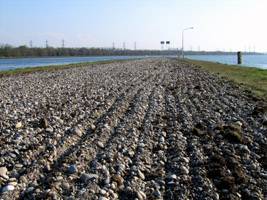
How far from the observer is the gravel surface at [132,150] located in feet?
24.8

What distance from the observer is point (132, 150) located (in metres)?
10.1

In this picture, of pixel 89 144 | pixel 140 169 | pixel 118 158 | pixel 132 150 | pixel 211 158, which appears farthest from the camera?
pixel 89 144

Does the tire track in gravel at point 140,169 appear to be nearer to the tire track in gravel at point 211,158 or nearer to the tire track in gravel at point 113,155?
the tire track in gravel at point 113,155

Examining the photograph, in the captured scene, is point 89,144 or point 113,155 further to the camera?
point 89,144

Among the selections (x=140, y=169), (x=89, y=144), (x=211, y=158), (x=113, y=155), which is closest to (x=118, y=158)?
(x=113, y=155)

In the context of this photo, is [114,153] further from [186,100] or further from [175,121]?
[186,100]

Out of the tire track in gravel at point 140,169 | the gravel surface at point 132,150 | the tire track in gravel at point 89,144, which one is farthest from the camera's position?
the tire track in gravel at point 89,144

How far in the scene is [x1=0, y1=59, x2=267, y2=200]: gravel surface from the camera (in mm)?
7574

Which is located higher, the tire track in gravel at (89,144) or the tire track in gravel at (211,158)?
the tire track in gravel at (89,144)

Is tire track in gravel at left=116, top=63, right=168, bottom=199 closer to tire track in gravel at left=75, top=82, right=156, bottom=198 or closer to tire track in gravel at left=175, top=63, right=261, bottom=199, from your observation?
tire track in gravel at left=75, top=82, right=156, bottom=198

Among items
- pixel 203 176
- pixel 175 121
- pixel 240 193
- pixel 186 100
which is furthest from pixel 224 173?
pixel 186 100

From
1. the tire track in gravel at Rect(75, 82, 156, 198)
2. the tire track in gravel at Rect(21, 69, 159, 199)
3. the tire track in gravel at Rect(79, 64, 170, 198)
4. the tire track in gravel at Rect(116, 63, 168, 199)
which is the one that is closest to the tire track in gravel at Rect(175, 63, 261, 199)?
the tire track in gravel at Rect(116, 63, 168, 199)

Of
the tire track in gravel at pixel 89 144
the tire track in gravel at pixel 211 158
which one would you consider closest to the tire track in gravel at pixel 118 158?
the tire track in gravel at pixel 89 144

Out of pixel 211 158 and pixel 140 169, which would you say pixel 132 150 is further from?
pixel 211 158
